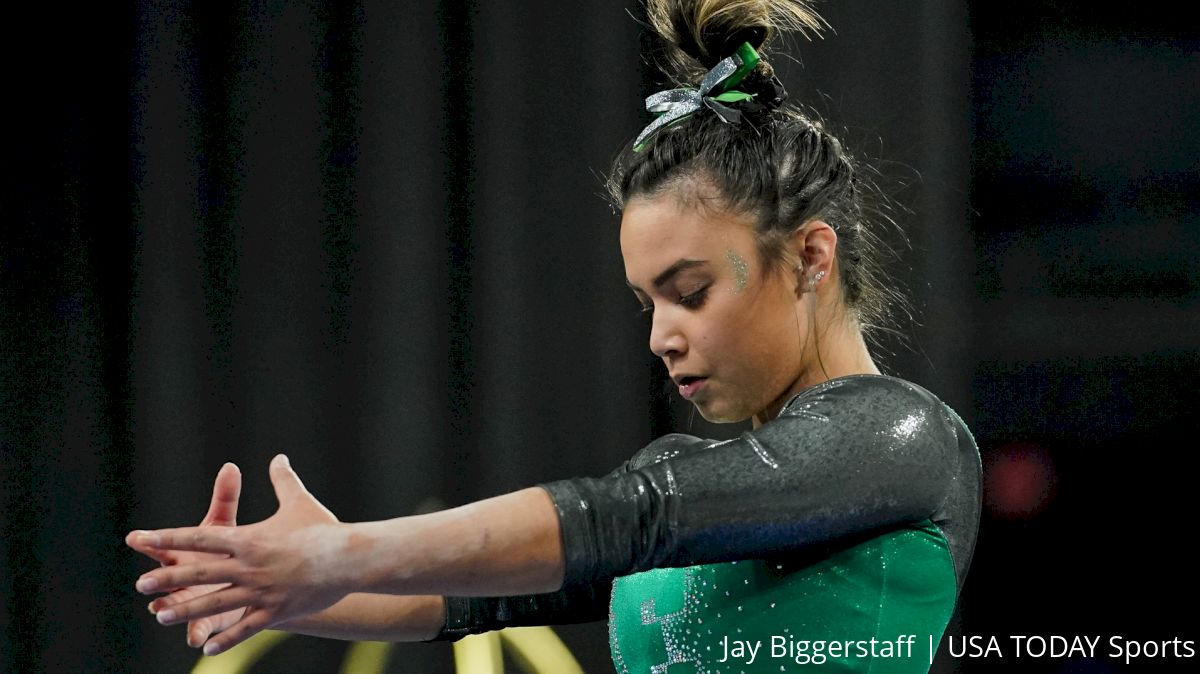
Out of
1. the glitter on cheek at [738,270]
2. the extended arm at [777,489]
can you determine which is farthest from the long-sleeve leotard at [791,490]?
the glitter on cheek at [738,270]

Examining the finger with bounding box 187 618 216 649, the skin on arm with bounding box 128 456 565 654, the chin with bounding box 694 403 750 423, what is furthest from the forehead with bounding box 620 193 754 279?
the finger with bounding box 187 618 216 649

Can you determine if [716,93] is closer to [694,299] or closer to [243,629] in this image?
[694,299]

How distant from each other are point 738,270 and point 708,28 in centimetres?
24

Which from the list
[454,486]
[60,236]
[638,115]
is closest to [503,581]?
[454,486]

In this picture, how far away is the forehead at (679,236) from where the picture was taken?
86cm

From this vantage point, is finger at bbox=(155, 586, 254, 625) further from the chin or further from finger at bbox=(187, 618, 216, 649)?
the chin

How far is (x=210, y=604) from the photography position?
588 millimetres

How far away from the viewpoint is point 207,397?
1.62 m

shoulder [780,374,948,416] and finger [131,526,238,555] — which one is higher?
shoulder [780,374,948,416]

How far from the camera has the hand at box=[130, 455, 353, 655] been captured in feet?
1.93

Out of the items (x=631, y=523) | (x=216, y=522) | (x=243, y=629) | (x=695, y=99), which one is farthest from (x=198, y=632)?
(x=695, y=99)

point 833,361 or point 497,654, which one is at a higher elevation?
point 833,361

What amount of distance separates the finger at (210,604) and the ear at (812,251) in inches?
17.6

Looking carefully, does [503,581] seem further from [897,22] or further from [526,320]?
[897,22]
